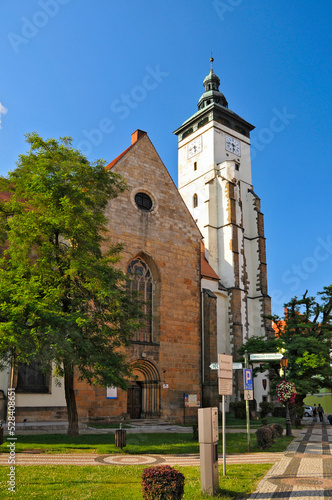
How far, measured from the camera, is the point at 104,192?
19953 mm

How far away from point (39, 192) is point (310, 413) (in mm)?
41026

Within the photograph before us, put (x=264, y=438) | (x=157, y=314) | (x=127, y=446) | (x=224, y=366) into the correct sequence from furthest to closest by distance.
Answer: (x=157, y=314)
(x=264, y=438)
(x=127, y=446)
(x=224, y=366)

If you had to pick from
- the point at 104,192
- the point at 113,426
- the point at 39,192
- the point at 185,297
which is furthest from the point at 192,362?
the point at 39,192

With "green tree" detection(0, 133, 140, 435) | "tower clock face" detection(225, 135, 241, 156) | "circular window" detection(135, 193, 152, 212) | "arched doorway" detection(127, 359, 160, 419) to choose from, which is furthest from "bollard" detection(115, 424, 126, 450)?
"tower clock face" detection(225, 135, 241, 156)

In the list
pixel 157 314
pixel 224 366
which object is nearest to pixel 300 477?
pixel 224 366

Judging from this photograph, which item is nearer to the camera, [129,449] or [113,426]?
[129,449]

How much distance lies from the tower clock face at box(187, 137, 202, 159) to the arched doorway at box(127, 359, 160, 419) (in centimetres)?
3382

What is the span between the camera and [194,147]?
5566 centimetres

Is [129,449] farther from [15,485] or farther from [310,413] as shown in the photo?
[310,413]

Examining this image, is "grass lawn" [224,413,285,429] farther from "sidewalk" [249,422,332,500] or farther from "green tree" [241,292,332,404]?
"sidewalk" [249,422,332,500]

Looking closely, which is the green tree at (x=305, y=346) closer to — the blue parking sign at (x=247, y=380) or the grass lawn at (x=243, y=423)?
the grass lawn at (x=243, y=423)

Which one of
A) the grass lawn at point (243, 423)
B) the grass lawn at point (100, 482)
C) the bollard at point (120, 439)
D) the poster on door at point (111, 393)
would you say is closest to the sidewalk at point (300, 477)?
the grass lawn at point (100, 482)

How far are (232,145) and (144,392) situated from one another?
3625 cm

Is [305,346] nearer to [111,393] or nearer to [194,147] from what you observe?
[111,393]
